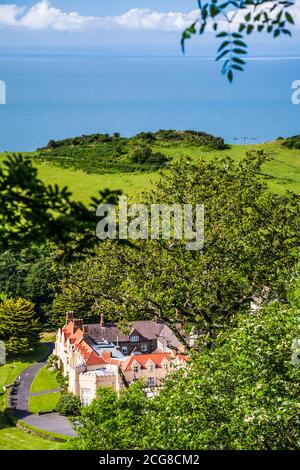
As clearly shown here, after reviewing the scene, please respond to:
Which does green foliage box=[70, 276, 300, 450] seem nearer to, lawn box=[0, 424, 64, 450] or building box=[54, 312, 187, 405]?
lawn box=[0, 424, 64, 450]

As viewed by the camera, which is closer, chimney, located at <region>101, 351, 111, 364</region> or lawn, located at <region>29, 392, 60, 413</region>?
lawn, located at <region>29, 392, 60, 413</region>

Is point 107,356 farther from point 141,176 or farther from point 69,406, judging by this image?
point 141,176

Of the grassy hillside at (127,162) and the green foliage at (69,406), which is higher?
the grassy hillside at (127,162)

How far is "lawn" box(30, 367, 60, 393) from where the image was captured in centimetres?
5203

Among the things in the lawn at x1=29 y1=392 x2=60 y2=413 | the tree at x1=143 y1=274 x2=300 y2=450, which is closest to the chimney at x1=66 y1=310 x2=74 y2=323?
the lawn at x1=29 y1=392 x2=60 y2=413

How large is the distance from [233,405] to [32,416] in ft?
119

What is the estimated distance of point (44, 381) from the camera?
53.9 metres

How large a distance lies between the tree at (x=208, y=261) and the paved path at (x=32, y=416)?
24.2m

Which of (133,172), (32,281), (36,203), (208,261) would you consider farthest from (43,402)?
(36,203)

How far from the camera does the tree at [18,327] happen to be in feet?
192

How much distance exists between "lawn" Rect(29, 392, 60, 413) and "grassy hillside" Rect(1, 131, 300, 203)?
29.5m

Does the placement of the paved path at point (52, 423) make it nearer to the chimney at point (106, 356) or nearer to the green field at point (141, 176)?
the chimney at point (106, 356)

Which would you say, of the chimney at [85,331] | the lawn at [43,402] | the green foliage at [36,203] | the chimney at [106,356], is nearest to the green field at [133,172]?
the chimney at [85,331]

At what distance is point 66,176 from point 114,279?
213 ft
